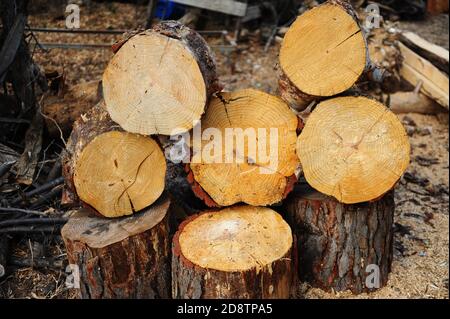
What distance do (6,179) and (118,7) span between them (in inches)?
172

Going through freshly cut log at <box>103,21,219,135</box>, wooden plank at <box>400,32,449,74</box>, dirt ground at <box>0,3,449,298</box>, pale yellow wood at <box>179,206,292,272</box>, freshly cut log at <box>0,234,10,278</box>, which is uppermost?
freshly cut log at <box>103,21,219,135</box>

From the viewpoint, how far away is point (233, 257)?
Result: 8.64ft

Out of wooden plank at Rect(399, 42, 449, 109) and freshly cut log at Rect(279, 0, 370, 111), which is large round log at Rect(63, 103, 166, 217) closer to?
freshly cut log at Rect(279, 0, 370, 111)

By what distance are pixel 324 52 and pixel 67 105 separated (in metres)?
2.10

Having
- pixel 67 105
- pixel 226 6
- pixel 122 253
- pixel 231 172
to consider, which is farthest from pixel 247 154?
pixel 226 6

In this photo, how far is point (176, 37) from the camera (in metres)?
2.72

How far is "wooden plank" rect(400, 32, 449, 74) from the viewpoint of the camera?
5.35 m

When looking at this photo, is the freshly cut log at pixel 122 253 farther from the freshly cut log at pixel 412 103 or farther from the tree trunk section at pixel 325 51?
the freshly cut log at pixel 412 103

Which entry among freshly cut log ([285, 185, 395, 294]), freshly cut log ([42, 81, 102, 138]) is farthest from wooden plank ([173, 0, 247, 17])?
freshly cut log ([285, 185, 395, 294])

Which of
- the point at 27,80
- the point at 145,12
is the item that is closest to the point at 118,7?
the point at 145,12

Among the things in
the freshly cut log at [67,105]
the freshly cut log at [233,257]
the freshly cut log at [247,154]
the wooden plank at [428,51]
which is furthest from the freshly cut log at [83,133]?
the wooden plank at [428,51]

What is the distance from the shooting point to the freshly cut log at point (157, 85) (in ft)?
8.73
